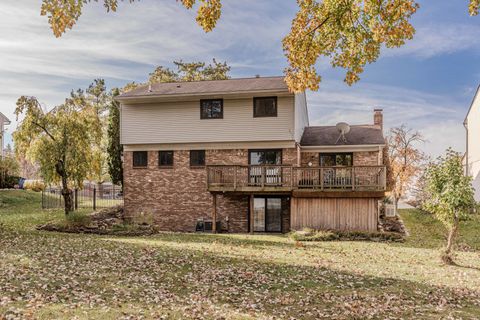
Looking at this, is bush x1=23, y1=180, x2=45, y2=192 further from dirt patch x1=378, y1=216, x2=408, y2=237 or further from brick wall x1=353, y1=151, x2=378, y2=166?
dirt patch x1=378, y1=216, x2=408, y2=237

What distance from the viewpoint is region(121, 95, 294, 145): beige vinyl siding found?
2222cm

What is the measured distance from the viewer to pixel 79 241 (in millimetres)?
15594

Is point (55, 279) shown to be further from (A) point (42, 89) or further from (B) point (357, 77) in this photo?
(A) point (42, 89)

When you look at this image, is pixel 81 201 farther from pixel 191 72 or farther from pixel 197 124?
pixel 191 72

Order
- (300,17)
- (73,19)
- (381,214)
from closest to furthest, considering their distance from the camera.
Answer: (73,19) < (300,17) < (381,214)

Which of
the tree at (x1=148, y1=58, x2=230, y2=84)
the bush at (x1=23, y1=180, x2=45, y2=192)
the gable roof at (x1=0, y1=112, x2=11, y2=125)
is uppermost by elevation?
the tree at (x1=148, y1=58, x2=230, y2=84)

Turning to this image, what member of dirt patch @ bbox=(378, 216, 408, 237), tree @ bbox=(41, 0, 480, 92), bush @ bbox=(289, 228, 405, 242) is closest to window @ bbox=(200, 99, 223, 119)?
bush @ bbox=(289, 228, 405, 242)

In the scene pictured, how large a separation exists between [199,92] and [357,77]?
11422 mm

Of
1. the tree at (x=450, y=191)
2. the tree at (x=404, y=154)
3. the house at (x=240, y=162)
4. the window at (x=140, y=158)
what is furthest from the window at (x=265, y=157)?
the tree at (x=404, y=154)

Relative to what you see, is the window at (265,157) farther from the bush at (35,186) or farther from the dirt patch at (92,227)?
the bush at (35,186)

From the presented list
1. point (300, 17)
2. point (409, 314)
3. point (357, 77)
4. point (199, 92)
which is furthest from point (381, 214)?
point (409, 314)

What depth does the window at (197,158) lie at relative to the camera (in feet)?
76.7

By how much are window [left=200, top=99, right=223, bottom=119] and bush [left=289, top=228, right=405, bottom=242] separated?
814 cm

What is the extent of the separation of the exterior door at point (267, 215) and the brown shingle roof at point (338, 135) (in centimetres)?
402
